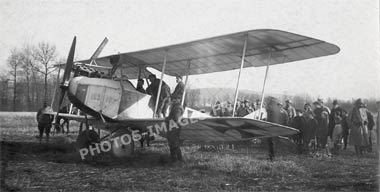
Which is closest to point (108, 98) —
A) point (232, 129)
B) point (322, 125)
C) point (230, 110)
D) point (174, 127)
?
point (174, 127)

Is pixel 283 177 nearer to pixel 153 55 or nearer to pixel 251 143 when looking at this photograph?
pixel 153 55

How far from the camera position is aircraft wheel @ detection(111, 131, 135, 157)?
7.24 meters

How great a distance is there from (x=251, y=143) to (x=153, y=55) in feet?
17.5

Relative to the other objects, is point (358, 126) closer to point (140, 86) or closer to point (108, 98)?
point (140, 86)

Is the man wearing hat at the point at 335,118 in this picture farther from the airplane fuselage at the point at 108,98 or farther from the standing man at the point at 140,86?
the standing man at the point at 140,86

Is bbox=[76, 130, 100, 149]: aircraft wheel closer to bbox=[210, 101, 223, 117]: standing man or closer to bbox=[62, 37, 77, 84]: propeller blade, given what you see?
bbox=[62, 37, 77, 84]: propeller blade

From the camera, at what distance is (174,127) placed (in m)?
6.92

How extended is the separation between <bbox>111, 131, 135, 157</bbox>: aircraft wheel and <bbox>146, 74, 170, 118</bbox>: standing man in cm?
119

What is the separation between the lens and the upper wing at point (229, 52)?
654cm

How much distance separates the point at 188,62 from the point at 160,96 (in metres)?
1.34

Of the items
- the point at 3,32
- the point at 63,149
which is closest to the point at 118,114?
the point at 63,149

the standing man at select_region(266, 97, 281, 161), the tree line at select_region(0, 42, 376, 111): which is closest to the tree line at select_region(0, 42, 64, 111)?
the tree line at select_region(0, 42, 376, 111)

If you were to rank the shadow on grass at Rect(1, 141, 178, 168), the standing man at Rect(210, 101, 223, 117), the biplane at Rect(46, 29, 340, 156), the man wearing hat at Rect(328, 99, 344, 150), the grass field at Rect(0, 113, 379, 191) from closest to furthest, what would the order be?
the grass field at Rect(0, 113, 379, 191)
the biplane at Rect(46, 29, 340, 156)
the shadow on grass at Rect(1, 141, 178, 168)
the man wearing hat at Rect(328, 99, 344, 150)
the standing man at Rect(210, 101, 223, 117)

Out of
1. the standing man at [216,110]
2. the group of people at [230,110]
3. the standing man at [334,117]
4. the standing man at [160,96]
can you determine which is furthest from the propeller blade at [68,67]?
the standing man at [334,117]
